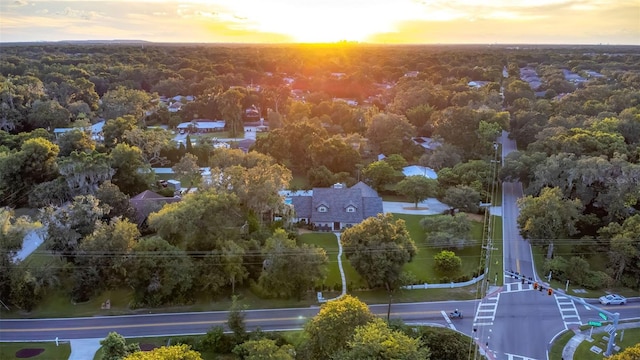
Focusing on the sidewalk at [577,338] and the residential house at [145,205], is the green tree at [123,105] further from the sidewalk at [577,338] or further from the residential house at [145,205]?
the sidewalk at [577,338]

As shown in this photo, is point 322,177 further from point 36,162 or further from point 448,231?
point 36,162

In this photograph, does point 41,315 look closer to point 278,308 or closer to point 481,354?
point 278,308

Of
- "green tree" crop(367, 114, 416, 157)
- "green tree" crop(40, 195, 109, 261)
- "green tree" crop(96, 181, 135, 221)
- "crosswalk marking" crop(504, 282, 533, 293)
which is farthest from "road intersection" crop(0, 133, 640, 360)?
"green tree" crop(367, 114, 416, 157)

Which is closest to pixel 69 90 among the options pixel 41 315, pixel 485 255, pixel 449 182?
pixel 41 315

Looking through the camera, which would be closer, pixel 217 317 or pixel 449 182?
pixel 217 317

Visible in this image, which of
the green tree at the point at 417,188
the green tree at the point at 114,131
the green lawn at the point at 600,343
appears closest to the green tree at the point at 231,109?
the green tree at the point at 114,131

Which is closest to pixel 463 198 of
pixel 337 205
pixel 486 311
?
pixel 337 205
